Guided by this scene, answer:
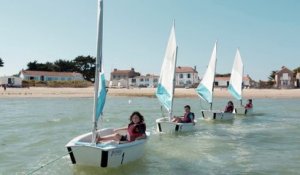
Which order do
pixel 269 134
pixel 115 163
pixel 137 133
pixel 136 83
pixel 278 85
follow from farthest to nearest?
pixel 136 83
pixel 278 85
pixel 269 134
pixel 137 133
pixel 115 163

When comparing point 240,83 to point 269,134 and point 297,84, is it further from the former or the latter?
point 297,84

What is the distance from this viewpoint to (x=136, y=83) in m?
111

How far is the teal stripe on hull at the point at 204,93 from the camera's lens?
2670 cm

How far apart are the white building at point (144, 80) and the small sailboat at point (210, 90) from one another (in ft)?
262

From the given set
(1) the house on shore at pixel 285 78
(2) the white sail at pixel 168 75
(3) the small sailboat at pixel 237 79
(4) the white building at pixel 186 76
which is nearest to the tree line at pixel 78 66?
(4) the white building at pixel 186 76

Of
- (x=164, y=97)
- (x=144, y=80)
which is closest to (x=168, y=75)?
(x=164, y=97)

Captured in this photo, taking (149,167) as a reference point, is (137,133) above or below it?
above

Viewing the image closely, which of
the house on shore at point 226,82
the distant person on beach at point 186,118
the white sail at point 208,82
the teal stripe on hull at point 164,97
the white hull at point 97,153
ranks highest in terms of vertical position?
the house on shore at point 226,82

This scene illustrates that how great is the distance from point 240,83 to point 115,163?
80.3 ft

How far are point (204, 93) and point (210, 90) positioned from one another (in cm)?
Result: 46

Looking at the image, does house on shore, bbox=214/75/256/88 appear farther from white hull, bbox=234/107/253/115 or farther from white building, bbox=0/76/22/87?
white hull, bbox=234/107/253/115

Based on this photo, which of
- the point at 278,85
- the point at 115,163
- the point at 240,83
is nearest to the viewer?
the point at 115,163

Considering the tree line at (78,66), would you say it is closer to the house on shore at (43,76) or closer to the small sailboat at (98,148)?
the house on shore at (43,76)

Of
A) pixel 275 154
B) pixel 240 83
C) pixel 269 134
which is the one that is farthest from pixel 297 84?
pixel 275 154
